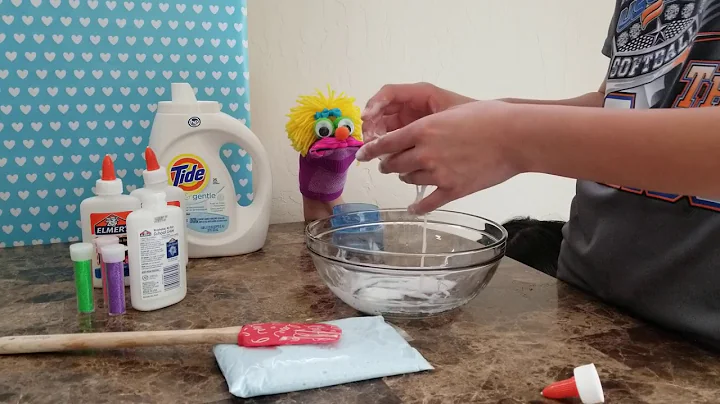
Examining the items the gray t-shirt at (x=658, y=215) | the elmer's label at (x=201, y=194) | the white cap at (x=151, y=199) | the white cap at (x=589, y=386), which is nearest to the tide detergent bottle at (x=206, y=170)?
the elmer's label at (x=201, y=194)

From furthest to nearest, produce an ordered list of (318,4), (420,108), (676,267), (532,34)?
(532,34) → (318,4) → (420,108) → (676,267)

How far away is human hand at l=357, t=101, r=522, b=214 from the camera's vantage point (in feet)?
1.81

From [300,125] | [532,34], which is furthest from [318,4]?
[532,34]

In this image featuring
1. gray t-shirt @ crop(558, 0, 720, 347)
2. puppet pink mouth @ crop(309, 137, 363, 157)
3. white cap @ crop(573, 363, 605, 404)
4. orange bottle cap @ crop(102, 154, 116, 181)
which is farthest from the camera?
puppet pink mouth @ crop(309, 137, 363, 157)

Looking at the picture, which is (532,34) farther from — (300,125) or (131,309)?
(131,309)

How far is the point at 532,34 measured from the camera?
1.43m

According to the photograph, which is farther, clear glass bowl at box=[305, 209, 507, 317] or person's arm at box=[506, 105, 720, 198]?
clear glass bowl at box=[305, 209, 507, 317]

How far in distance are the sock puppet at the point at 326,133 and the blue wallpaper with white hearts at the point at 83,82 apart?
165 millimetres

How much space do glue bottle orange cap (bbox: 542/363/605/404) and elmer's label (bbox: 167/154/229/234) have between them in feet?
1.92

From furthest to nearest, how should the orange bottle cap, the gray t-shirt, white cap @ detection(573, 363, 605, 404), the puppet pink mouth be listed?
1. the puppet pink mouth
2. the orange bottle cap
3. the gray t-shirt
4. white cap @ detection(573, 363, 605, 404)

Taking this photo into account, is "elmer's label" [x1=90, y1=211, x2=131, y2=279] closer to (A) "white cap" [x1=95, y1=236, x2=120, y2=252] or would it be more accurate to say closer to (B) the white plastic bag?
(A) "white cap" [x1=95, y1=236, x2=120, y2=252]

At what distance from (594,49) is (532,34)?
19cm

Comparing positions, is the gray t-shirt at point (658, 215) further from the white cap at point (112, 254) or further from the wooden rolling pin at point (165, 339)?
the white cap at point (112, 254)

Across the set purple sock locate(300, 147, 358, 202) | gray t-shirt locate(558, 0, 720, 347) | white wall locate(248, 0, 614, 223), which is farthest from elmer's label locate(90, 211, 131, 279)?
gray t-shirt locate(558, 0, 720, 347)
